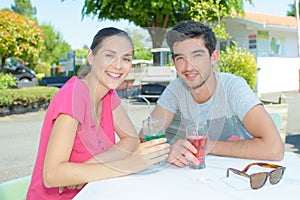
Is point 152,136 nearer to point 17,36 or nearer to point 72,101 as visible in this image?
point 72,101

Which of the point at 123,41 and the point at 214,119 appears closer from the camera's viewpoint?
the point at 123,41

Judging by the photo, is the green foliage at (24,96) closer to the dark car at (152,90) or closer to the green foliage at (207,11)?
the green foliage at (207,11)

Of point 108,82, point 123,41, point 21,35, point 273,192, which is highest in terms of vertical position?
point 21,35

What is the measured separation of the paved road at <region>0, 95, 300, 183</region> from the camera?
135 centimetres

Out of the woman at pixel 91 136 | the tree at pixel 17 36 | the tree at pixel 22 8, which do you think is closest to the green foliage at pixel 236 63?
the woman at pixel 91 136

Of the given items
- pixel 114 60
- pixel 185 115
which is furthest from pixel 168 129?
pixel 114 60

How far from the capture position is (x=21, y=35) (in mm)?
10297

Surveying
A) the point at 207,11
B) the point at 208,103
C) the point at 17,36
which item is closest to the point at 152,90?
the point at 208,103

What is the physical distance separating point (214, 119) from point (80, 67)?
65 centimetres

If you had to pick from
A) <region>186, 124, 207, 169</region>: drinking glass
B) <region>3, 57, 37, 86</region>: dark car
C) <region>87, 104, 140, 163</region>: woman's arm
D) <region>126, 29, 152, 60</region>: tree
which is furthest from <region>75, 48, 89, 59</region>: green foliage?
<region>3, 57, 37, 86</region>: dark car

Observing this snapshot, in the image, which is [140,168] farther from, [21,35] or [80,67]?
[21,35]

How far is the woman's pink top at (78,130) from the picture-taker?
1.23 meters

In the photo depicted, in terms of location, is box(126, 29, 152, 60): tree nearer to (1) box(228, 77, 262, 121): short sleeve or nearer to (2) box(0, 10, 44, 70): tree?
(1) box(228, 77, 262, 121): short sleeve

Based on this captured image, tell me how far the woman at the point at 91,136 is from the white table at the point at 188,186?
0.20 ft
